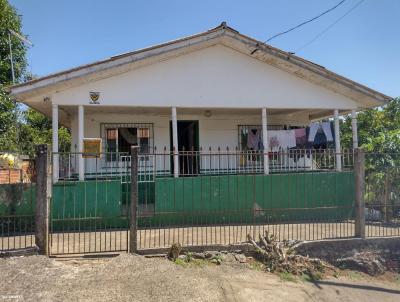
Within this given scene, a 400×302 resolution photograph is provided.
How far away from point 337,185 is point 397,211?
1.87 metres

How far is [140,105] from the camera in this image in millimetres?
10508

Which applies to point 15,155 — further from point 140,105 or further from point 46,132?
point 46,132

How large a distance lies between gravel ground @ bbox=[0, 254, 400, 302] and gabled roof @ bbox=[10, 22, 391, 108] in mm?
4698

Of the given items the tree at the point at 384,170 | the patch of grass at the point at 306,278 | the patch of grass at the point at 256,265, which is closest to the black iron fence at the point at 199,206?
the tree at the point at 384,170

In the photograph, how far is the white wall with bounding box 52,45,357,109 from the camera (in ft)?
34.2

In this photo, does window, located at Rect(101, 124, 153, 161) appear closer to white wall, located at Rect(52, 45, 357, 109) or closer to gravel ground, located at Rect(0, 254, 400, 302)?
white wall, located at Rect(52, 45, 357, 109)

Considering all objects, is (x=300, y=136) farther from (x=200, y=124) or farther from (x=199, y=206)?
(x=199, y=206)

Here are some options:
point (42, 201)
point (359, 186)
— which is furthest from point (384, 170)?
point (42, 201)

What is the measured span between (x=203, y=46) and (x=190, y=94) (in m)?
1.41

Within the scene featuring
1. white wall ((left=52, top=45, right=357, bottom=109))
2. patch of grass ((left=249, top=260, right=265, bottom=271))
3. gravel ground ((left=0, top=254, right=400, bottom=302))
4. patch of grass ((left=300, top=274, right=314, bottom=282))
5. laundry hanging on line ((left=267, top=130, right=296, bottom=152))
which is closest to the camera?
gravel ground ((left=0, top=254, right=400, bottom=302))

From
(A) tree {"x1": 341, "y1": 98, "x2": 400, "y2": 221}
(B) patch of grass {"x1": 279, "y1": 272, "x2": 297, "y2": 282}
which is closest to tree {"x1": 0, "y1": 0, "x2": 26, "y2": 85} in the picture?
(A) tree {"x1": 341, "y1": 98, "x2": 400, "y2": 221}

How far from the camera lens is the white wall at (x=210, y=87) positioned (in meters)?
10.4

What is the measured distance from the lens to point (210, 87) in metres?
11.0

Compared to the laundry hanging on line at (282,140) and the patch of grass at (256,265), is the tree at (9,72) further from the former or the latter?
the patch of grass at (256,265)
